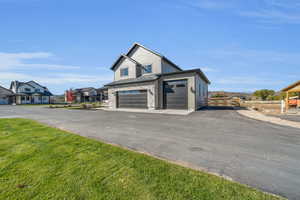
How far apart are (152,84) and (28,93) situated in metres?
49.7

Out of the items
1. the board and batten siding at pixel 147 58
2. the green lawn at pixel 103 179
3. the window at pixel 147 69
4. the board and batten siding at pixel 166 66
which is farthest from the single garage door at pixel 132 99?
the green lawn at pixel 103 179

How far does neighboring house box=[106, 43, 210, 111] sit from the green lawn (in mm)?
11720

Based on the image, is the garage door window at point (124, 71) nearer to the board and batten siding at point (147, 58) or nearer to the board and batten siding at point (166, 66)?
the board and batten siding at point (147, 58)

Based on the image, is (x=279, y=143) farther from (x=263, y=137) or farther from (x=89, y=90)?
(x=89, y=90)

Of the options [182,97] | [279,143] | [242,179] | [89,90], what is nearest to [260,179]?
[242,179]

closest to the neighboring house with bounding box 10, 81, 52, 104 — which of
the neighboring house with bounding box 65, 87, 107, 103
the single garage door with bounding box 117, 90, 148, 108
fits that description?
the neighboring house with bounding box 65, 87, 107, 103

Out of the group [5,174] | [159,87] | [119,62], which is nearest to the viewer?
[5,174]

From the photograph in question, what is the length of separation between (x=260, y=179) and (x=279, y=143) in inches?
117

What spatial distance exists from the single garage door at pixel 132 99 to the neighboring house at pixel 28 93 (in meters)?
40.3

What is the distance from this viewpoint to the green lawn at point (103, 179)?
6.66ft

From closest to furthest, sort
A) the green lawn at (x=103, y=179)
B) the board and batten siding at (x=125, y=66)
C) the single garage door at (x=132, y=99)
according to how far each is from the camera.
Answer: the green lawn at (x=103, y=179) → the single garage door at (x=132, y=99) → the board and batten siding at (x=125, y=66)

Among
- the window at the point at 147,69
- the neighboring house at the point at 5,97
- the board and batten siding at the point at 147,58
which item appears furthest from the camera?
the neighboring house at the point at 5,97

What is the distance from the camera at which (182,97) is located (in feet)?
46.7

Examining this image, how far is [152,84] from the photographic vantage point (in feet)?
51.1
